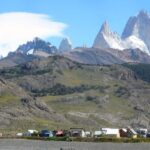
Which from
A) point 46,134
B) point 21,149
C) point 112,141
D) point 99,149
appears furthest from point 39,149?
point 46,134

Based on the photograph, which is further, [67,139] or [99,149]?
[67,139]

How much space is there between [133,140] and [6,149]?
45.9m

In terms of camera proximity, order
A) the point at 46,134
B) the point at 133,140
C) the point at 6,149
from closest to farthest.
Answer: the point at 6,149 < the point at 133,140 < the point at 46,134

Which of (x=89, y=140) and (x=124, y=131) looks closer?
(x=89, y=140)

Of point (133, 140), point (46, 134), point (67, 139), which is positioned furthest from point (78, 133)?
point (133, 140)

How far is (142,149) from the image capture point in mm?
103438

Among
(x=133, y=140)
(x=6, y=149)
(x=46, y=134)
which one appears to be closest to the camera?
(x=6, y=149)

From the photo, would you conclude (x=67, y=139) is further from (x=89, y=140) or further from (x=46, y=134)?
(x=46, y=134)

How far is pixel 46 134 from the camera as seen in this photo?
17262 cm

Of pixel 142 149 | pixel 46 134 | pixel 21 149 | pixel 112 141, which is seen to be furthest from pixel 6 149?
pixel 46 134

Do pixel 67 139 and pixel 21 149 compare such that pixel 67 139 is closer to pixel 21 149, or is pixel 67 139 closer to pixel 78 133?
pixel 78 133

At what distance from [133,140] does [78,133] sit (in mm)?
37000

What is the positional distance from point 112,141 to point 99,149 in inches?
1389

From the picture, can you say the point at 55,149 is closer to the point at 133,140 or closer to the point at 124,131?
the point at 133,140
